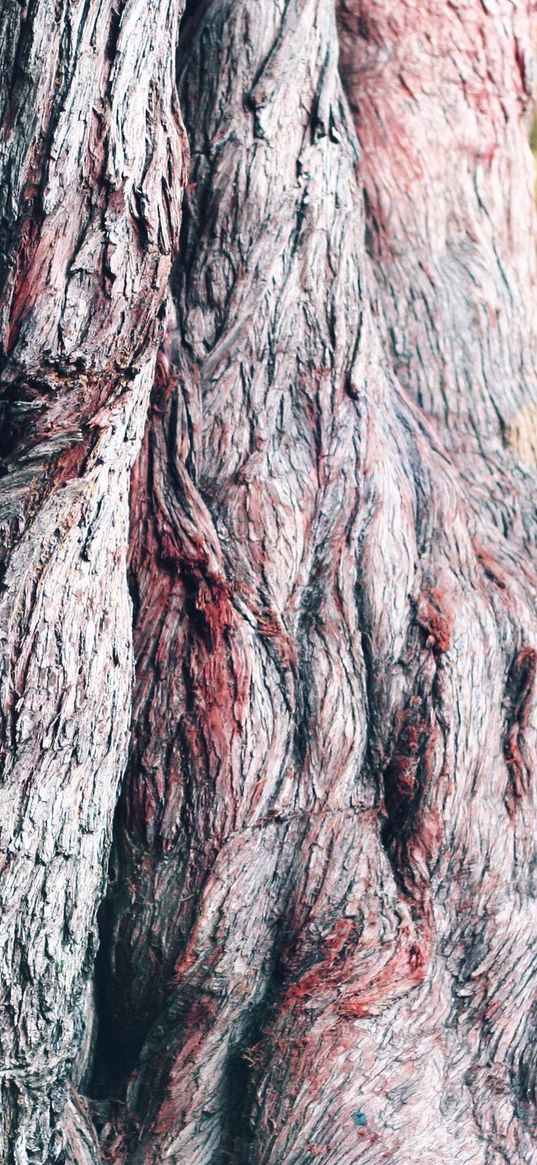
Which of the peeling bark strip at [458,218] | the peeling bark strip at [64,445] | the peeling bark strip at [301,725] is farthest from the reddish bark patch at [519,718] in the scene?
the peeling bark strip at [64,445]

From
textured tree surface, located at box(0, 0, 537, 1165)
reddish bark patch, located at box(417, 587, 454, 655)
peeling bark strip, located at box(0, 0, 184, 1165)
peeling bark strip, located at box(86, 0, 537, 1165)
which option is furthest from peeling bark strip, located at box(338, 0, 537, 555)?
peeling bark strip, located at box(0, 0, 184, 1165)

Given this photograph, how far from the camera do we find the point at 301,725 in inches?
118

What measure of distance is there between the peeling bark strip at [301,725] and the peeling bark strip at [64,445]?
0.22 m

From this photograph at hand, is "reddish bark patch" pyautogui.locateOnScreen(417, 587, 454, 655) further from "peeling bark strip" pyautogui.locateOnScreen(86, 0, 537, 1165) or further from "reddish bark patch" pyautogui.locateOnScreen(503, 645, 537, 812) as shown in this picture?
"reddish bark patch" pyautogui.locateOnScreen(503, 645, 537, 812)

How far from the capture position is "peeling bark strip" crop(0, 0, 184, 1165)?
2.57 m

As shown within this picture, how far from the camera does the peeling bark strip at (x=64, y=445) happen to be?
2.57 m

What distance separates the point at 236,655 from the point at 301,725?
0.26m

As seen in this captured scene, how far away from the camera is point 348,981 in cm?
288

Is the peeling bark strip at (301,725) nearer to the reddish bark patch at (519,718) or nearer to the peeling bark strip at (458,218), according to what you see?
the reddish bark patch at (519,718)

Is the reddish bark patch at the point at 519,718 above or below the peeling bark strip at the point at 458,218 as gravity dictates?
below

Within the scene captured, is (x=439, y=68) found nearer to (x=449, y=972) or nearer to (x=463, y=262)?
(x=463, y=262)

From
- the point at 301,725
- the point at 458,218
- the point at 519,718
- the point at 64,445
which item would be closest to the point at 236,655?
the point at 301,725

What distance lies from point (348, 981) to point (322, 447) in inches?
55.4

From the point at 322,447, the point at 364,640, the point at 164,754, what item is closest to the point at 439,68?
the point at 322,447
